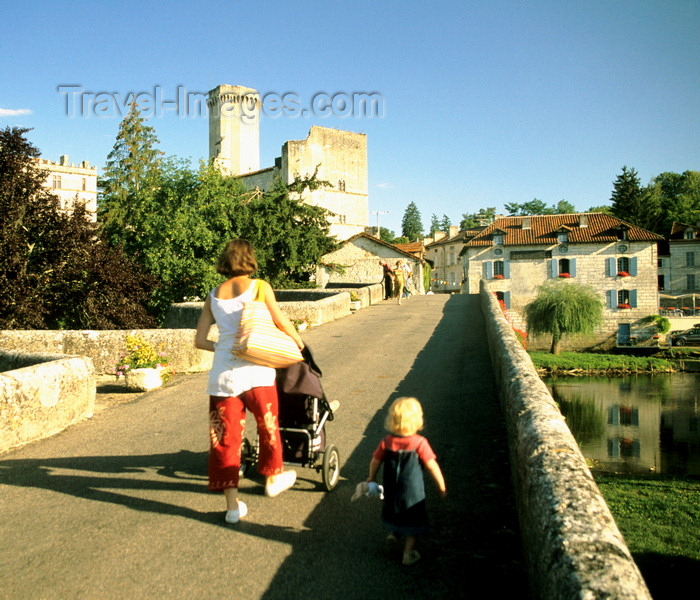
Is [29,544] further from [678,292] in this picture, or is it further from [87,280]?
[678,292]

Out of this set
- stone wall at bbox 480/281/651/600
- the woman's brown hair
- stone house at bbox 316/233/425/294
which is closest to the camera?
stone wall at bbox 480/281/651/600

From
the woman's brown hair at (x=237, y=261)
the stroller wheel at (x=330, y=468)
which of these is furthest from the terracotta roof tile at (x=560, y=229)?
the woman's brown hair at (x=237, y=261)

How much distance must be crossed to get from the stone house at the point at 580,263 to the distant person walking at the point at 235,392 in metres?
55.3

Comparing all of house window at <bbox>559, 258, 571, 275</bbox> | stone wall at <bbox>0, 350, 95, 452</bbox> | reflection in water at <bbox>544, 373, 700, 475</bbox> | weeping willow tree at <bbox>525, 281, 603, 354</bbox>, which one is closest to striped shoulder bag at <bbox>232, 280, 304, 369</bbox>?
stone wall at <bbox>0, 350, 95, 452</bbox>

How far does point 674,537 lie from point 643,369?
39472mm

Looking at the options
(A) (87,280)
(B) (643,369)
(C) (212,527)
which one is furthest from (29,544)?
(B) (643,369)

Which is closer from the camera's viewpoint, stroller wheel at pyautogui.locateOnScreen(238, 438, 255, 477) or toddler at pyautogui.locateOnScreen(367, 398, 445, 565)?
toddler at pyautogui.locateOnScreen(367, 398, 445, 565)

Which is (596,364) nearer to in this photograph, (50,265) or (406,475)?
(50,265)

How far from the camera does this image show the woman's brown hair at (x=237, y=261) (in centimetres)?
445

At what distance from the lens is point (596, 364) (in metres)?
49.5

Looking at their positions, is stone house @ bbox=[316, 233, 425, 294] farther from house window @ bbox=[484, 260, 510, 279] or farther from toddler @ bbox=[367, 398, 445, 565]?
toddler @ bbox=[367, 398, 445, 565]

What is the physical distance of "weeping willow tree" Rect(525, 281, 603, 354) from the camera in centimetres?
5122

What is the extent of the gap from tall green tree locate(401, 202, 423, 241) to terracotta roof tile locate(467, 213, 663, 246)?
79.1 meters

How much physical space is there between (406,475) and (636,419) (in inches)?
1417
